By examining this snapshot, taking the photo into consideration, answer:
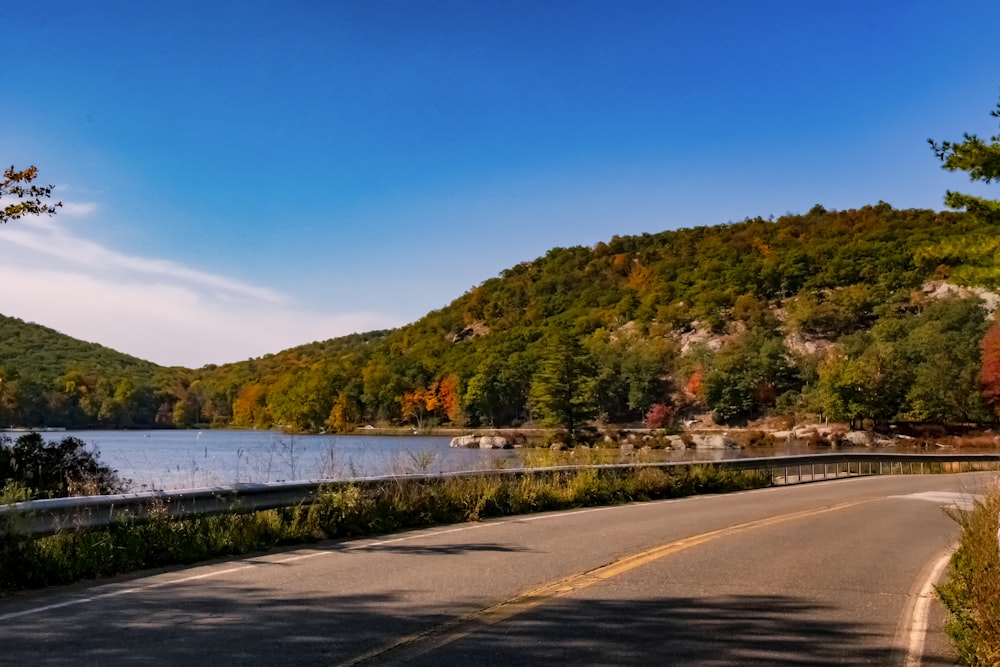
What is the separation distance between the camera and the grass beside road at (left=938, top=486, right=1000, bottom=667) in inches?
202

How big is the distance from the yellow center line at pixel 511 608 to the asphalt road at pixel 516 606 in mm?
24

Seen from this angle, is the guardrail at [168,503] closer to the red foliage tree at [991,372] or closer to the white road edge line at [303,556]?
the white road edge line at [303,556]

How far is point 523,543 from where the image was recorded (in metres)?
11.1

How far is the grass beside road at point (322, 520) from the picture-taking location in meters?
8.34

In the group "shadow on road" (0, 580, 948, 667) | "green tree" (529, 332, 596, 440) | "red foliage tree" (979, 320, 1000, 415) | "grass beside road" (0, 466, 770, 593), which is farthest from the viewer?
"green tree" (529, 332, 596, 440)

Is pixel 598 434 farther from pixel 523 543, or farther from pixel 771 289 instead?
pixel 771 289

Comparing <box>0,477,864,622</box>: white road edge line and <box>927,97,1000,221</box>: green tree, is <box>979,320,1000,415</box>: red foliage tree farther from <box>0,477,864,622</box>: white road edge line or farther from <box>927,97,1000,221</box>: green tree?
<box>0,477,864,622</box>: white road edge line

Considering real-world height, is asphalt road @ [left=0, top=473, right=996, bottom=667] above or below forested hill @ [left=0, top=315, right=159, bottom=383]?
below

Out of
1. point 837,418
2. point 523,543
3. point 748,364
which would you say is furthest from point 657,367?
point 523,543

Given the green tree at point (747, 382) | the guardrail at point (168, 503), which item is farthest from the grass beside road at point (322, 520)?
the green tree at point (747, 382)

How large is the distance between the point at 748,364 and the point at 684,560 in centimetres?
11038

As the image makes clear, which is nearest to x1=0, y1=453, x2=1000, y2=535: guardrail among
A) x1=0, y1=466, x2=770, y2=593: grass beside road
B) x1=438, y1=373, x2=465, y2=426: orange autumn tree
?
x1=0, y1=466, x2=770, y2=593: grass beside road

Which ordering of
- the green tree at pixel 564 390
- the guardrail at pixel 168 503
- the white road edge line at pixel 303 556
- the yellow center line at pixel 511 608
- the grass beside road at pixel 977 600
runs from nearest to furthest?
the grass beside road at pixel 977 600
the yellow center line at pixel 511 608
the white road edge line at pixel 303 556
the guardrail at pixel 168 503
the green tree at pixel 564 390

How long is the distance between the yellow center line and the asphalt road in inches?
0.9
